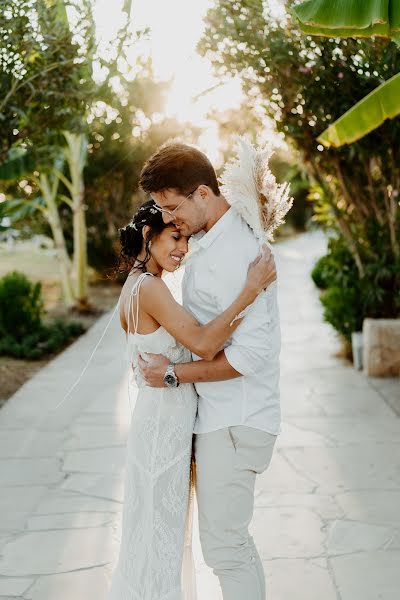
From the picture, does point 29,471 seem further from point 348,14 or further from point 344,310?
point 344,310

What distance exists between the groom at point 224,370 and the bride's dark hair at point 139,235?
66 mm

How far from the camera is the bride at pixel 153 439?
3.04 meters

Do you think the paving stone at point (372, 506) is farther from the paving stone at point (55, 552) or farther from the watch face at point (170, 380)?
the watch face at point (170, 380)

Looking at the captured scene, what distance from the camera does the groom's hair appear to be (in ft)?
9.54

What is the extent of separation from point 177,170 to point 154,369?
2.36ft

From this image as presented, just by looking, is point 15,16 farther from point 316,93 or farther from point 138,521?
point 138,521

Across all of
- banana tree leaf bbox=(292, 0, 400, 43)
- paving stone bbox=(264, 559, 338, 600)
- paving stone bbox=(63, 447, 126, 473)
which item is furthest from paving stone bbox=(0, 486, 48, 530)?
banana tree leaf bbox=(292, 0, 400, 43)

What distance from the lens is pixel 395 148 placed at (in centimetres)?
819

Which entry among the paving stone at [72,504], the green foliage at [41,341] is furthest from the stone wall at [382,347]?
the green foliage at [41,341]

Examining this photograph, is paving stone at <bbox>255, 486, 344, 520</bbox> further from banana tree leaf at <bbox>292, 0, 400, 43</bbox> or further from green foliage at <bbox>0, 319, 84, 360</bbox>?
green foliage at <bbox>0, 319, 84, 360</bbox>

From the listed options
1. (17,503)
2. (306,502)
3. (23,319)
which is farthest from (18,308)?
(306,502)

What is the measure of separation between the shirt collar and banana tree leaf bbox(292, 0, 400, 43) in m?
2.66

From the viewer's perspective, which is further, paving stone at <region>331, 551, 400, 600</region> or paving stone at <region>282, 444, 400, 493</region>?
paving stone at <region>282, 444, 400, 493</region>

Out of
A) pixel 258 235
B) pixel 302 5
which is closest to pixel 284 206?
pixel 258 235
